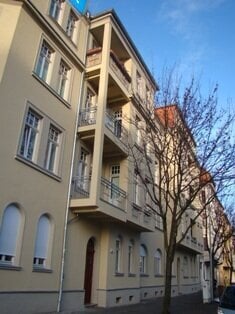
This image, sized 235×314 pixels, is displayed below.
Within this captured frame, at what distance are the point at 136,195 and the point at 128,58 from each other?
8.72m

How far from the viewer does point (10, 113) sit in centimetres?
1249

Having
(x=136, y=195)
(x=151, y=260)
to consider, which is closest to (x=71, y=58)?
(x=136, y=195)

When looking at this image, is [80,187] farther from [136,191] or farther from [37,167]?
[136,191]

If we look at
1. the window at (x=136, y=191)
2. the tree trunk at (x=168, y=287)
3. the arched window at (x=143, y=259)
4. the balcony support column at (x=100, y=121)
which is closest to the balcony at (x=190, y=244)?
the arched window at (x=143, y=259)

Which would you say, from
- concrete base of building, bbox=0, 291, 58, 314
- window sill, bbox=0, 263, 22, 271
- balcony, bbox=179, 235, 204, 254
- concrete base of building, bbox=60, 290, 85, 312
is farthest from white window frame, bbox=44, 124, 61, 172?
balcony, bbox=179, 235, 204, 254

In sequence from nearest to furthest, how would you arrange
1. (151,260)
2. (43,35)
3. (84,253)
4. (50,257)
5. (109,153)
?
1. (50,257)
2. (43,35)
3. (84,253)
4. (109,153)
5. (151,260)

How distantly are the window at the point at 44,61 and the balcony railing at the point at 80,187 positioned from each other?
4.84 m

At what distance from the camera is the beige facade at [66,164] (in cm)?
1243

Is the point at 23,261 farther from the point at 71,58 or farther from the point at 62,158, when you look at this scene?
the point at 71,58

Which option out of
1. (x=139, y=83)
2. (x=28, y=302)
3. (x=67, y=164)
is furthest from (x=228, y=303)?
(x=139, y=83)

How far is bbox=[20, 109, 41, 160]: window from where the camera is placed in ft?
43.9

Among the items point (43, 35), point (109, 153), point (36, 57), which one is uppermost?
point (43, 35)

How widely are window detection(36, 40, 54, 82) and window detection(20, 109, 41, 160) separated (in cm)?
194

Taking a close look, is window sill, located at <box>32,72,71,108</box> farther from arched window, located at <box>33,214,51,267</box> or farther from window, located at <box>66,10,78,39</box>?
arched window, located at <box>33,214,51,267</box>
